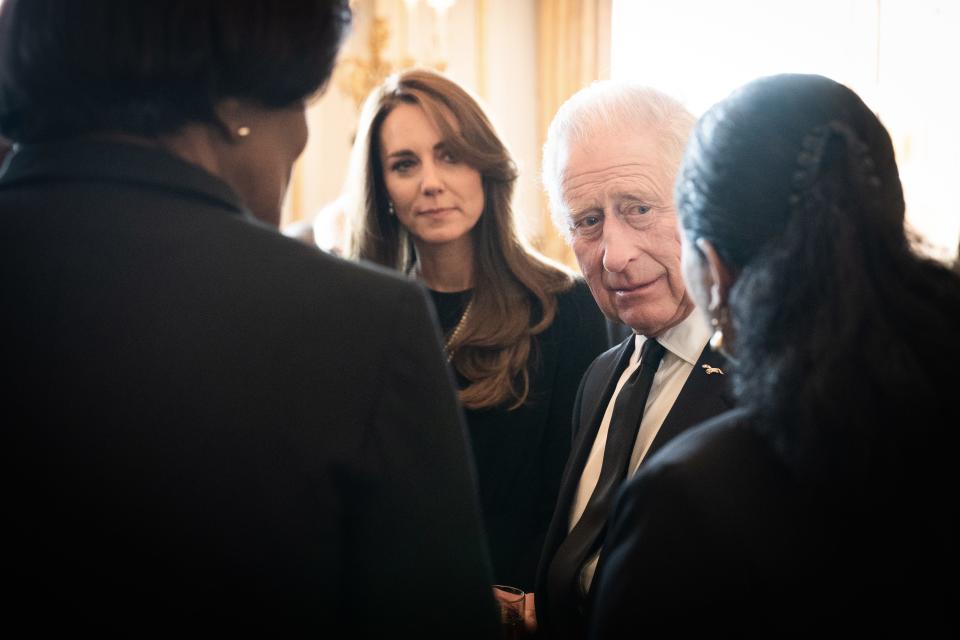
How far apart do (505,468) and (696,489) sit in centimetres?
A: 146

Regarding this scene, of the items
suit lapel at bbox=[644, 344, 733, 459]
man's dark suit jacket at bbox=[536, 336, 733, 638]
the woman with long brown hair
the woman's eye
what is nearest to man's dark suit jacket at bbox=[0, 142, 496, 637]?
man's dark suit jacket at bbox=[536, 336, 733, 638]

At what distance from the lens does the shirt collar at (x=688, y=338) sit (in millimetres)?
1879

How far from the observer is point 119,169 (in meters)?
0.92

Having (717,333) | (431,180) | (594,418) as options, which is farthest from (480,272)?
(717,333)

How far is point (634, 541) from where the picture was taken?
104 cm

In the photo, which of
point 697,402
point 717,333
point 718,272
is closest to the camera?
point 718,272

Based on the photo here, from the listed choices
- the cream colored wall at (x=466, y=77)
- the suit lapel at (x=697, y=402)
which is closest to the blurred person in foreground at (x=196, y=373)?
the suit lapel at (x=697, y=402)

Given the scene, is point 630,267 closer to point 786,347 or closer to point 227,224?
point 786,347

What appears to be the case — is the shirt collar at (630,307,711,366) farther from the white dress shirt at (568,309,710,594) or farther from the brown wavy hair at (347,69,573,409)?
the brown wavy hair at (347,69,573,409)

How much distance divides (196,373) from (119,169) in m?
0.21

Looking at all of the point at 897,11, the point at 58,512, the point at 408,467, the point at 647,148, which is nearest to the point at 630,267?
the point at 647,148

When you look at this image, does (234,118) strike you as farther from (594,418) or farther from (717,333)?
(594,418)

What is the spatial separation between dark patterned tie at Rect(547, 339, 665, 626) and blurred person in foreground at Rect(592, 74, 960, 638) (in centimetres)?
65

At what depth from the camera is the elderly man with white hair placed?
177cm
